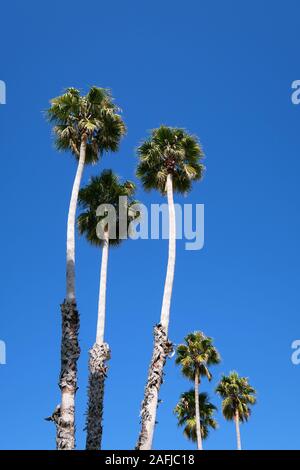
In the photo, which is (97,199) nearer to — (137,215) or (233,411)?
(137,215)

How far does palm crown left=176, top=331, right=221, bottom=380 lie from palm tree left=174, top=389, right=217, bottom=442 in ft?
8.37

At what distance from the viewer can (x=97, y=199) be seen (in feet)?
93.5

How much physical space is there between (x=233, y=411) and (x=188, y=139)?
28668 mm

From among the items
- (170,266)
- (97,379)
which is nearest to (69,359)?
(97,379)

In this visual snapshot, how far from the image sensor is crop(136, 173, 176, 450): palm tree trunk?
60.5 feet

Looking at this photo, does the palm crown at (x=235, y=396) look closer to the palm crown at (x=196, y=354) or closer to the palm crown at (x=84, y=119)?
the palm crown at (x=196, y=354)

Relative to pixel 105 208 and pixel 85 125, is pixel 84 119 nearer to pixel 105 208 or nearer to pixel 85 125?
pixel 85 125

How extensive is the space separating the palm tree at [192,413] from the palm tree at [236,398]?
13.1ft

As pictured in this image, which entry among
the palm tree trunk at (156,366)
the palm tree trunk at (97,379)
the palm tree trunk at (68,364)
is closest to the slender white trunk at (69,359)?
the palm tree trunk at (68,364)

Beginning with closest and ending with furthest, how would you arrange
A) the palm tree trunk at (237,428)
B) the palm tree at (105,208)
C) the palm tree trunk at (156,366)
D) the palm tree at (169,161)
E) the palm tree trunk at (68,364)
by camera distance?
the palm tree trunk at (68,364)
the palm tree trunk at (156,366)
the palm tree at (169,161)
the palm tree at (105,208)
the palm tree trunk at (237,428)

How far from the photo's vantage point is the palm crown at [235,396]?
47.3 meters
